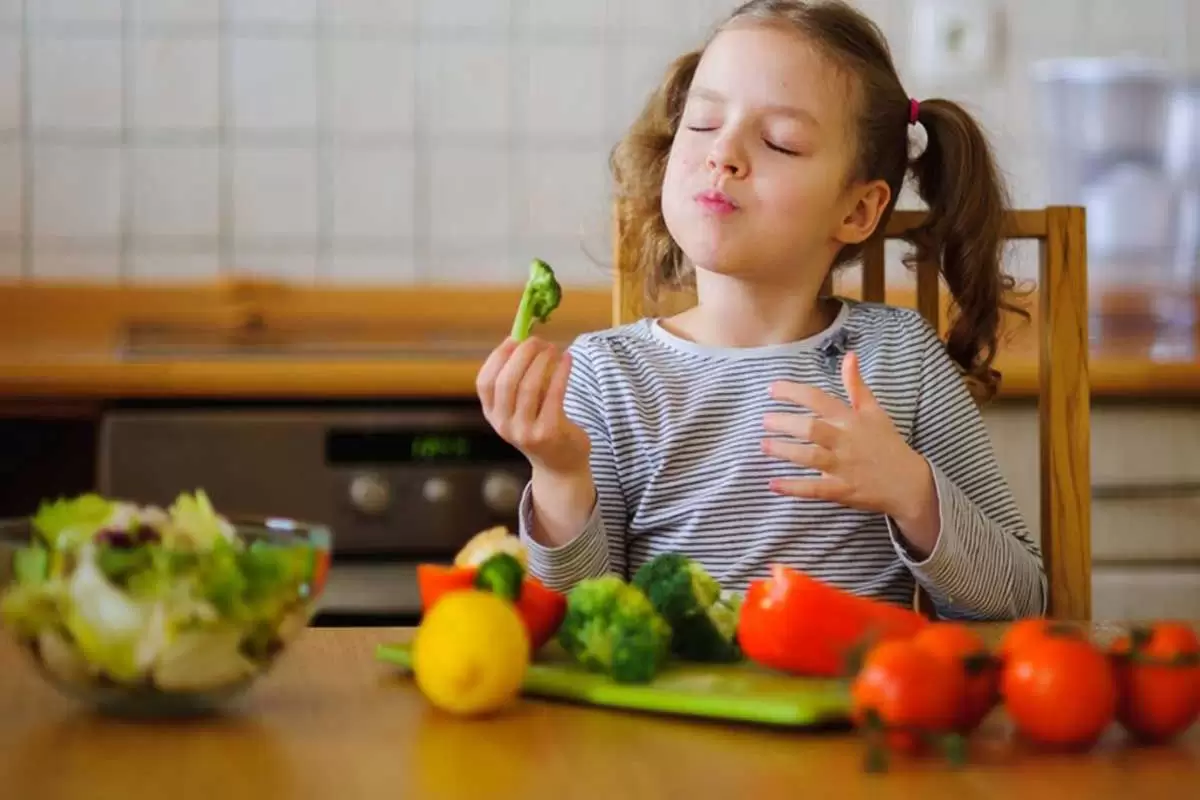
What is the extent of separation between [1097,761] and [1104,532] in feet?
4.86

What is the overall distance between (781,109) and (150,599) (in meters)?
0.78

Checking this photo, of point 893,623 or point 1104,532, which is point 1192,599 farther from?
point 893,623

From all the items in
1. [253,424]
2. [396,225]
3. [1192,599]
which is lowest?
[1192,599]

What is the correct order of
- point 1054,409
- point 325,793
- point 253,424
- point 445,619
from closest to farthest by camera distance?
point 325,793, point 445,619, point 1054,409, point 253,424

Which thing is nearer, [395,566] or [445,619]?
[445,619]

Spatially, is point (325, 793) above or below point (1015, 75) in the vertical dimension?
below

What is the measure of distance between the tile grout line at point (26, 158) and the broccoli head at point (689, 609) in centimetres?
180

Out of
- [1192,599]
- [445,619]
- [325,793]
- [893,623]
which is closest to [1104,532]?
[1192,599]

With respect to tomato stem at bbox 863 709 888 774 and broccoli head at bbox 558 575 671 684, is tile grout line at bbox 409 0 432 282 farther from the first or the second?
tomato stem at bbox 863 709 888 774

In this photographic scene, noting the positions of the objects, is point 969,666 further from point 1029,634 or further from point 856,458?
point 856,458

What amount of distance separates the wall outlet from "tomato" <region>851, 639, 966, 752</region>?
2017mm

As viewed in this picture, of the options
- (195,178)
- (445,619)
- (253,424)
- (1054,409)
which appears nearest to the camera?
(445,619)

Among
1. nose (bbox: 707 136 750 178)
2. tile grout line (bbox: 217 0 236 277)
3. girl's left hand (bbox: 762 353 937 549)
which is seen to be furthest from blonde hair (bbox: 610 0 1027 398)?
tile grout line (bbox: 217 0 236 277)

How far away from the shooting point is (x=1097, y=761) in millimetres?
786
